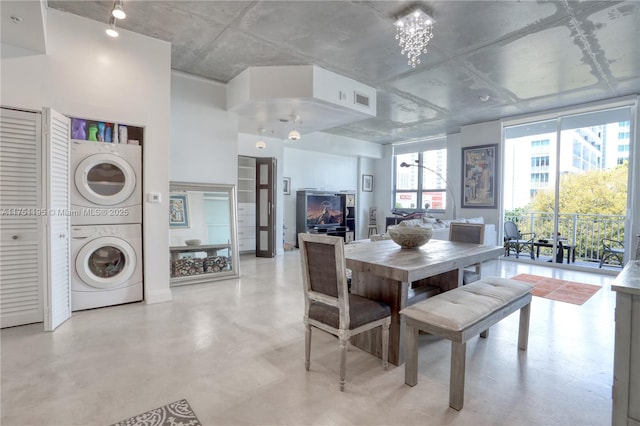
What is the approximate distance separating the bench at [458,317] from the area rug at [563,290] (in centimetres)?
192

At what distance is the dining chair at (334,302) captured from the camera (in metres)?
1.92

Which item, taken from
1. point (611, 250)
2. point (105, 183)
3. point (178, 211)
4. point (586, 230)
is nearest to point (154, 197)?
point (105, 183)

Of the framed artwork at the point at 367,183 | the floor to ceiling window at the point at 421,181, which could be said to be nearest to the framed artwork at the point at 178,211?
the floor to ceiling window at the point at 421,181

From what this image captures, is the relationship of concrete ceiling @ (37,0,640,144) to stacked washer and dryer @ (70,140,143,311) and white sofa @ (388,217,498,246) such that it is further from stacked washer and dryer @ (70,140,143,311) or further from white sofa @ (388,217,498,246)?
white sofa @ (388,217,498,246)

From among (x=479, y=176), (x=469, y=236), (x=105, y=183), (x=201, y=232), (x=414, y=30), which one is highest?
(x=414, y=30)

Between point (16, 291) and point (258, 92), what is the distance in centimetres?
329

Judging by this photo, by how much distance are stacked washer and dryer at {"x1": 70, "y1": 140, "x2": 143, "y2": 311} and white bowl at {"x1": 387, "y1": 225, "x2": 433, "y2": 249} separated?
2.84m

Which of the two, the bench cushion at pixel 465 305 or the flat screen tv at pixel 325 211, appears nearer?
the bench cushion at pixel 465 305

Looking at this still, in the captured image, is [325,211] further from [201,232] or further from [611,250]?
[611,250]

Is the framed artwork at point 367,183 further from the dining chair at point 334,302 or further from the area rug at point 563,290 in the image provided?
the dining chair at point 334,302

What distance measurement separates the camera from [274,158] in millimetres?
6395

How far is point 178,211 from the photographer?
446 centimetres

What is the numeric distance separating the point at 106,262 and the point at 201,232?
1408mm

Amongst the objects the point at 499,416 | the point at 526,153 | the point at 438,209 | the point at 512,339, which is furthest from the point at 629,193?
the point at 499,416
